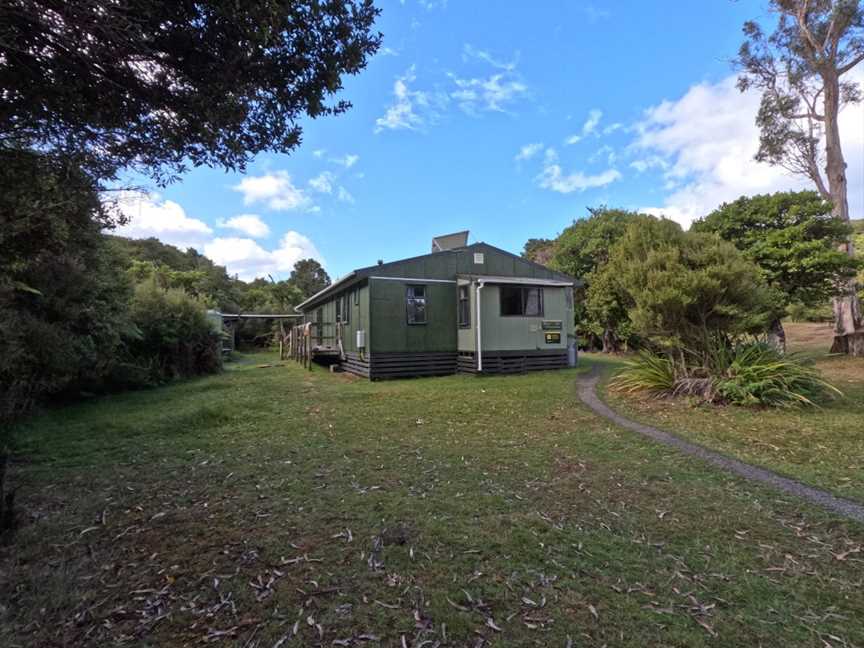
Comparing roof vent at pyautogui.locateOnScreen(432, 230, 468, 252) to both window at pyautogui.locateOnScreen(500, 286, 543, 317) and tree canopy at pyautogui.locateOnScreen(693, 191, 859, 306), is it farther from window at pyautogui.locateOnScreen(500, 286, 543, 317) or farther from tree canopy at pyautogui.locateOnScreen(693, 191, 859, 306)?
tree canopy at pyautogui.locateOnScreen(693, 191, 859, 306)

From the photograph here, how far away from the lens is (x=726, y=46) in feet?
44.8

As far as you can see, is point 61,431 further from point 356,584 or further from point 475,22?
point 475,22

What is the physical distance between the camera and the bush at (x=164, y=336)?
10.6m

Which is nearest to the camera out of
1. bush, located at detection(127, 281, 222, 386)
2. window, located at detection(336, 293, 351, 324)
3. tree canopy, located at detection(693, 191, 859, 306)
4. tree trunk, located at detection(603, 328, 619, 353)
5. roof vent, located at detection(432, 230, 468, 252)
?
tree canopy, located at detection(693, 191, 859, 306)

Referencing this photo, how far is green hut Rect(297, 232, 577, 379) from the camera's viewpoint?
11594mm

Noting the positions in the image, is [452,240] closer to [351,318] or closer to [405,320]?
[405,320]

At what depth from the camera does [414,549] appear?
2588 mm

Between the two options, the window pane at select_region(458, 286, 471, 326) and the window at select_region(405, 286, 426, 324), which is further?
the window pane at select_region(458, 286, 471, 326)

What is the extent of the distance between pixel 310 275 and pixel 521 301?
1535 inches

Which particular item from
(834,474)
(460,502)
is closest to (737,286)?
(834,474)

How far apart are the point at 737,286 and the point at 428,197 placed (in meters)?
12.0

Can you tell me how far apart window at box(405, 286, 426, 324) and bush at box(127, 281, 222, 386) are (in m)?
6.37

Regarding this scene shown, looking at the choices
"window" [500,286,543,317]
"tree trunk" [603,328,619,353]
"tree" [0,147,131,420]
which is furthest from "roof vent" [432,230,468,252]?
"tree" [0,147,131,420]

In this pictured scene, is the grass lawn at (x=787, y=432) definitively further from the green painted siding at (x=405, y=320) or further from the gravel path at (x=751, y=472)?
the green painted siding at (x=405, y=320)
